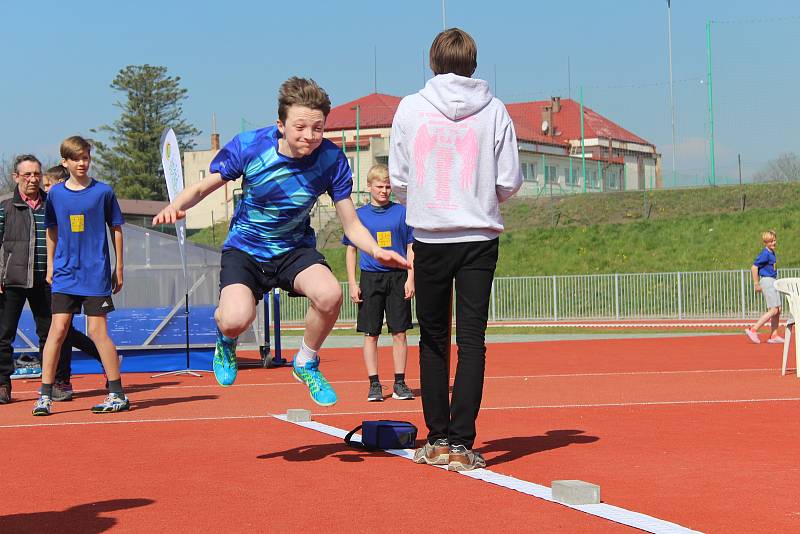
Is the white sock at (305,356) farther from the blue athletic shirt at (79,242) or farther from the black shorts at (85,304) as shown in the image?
the blue athletic shirt at (79,242)

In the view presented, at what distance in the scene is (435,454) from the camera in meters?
6.36

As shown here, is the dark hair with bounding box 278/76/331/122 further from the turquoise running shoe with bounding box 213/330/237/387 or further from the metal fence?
the metal fence

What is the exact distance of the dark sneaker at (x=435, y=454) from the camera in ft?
20.7

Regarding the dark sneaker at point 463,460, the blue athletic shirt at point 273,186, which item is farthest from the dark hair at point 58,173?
the dark sneaker at point 463,460

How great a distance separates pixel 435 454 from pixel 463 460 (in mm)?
256

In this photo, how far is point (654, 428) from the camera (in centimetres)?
786

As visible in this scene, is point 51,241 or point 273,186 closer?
point 273,186

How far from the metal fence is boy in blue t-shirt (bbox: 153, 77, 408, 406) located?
2930cm

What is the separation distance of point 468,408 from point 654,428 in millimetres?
2004

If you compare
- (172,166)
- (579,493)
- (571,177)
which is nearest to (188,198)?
(579,493)

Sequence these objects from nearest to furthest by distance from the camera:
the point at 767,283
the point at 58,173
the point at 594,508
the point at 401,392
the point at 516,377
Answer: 1. the point at 594,508
2. the point at 401,392
3. the point at 58,173
4. the point at 516,377
5. the point at 767,283

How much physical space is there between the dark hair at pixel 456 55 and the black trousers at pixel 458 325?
959 millimetres

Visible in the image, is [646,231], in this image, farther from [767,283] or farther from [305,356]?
[305,356]

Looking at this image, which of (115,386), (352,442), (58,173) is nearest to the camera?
(352,442)
